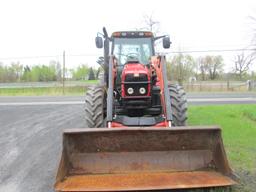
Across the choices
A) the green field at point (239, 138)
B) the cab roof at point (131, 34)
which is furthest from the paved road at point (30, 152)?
the green field at point (239, 138)

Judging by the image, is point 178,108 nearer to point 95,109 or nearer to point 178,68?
point 95,109

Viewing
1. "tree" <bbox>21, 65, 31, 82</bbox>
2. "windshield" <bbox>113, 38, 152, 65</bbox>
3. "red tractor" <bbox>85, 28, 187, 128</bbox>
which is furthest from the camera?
"tree" <bbox>21, 65, 31, 82</bbox>

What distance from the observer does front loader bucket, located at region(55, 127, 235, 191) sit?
513cm

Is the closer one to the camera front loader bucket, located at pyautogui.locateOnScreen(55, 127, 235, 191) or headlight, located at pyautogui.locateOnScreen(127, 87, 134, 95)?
front loader bucket, located at pyautogui.locateOnScreen(55, 127, 235, 191)

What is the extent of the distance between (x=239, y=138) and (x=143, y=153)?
13.1ft

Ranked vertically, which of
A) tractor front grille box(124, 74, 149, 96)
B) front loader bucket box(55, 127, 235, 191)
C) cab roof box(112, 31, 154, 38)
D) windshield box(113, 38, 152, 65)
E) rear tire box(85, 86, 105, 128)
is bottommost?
front loader bucket box(55, 127, 235, 191)

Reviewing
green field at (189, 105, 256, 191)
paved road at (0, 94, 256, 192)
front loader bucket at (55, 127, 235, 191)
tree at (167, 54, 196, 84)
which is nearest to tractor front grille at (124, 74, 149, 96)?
front loader bucket at (55, 127, 235, 191)

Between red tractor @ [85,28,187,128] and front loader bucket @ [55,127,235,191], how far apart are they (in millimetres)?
774

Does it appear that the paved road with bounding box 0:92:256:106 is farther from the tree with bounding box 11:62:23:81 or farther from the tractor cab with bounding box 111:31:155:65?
the tree with bounding box 11:62:23:81

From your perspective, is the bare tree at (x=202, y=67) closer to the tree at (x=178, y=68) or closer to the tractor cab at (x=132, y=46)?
the tree at (x=178, y=68)

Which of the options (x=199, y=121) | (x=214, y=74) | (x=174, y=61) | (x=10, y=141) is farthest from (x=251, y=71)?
(x=10, y=141)

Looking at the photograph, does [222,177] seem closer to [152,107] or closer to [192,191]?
[192,191]

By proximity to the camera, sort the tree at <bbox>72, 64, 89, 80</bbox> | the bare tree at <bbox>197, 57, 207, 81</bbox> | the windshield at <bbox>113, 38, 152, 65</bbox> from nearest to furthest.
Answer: the windshield at <bbox>113, 38, 152, 65</bbox> → the bare tree at <bbox>197, 57, 207, 81</bbox> → the tree at <bbox>72, 64, 89, 80</bbox>

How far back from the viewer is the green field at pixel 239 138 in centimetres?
561
